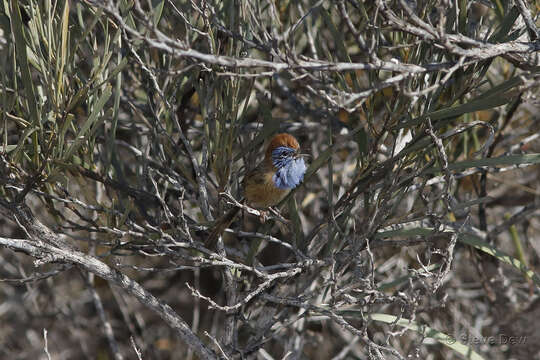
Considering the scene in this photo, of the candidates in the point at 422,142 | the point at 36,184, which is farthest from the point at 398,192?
the point at 36,184

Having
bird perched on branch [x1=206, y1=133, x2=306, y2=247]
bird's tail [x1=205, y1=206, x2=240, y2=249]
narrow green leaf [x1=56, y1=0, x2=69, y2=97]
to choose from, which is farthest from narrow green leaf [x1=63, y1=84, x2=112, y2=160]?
bird perched on branch [x1=206, y1=133, x2=306, y2=247]

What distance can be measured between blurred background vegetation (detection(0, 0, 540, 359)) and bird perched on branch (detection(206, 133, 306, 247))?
12 centimetres

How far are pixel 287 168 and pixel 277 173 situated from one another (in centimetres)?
8

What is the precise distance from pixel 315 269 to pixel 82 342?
246 centimetres

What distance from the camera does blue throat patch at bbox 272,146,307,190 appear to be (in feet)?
10.6

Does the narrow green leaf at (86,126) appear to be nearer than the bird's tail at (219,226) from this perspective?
Yes

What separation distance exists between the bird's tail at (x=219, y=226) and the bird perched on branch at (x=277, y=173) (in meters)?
0.43

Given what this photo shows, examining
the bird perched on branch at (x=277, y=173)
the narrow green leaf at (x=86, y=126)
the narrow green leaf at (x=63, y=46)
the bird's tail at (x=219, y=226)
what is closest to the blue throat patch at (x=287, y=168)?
the bird perched on branch at (x=277, y=173)

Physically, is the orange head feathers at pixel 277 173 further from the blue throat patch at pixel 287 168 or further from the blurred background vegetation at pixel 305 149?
the blurred background vegetation at pixel 305 149

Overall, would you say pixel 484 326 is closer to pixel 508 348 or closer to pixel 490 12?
pixel 508 348

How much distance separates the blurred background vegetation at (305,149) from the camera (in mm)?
2184

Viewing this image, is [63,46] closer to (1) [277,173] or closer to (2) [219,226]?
(2) [219,226]

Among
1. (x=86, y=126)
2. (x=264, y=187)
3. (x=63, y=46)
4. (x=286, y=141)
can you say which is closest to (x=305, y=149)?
(x=286, y=141)

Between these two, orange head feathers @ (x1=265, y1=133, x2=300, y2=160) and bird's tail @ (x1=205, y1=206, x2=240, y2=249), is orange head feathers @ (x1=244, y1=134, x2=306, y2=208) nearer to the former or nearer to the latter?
orange head feathers @ (x1=265, y1=133, x2=300, y2=160)
